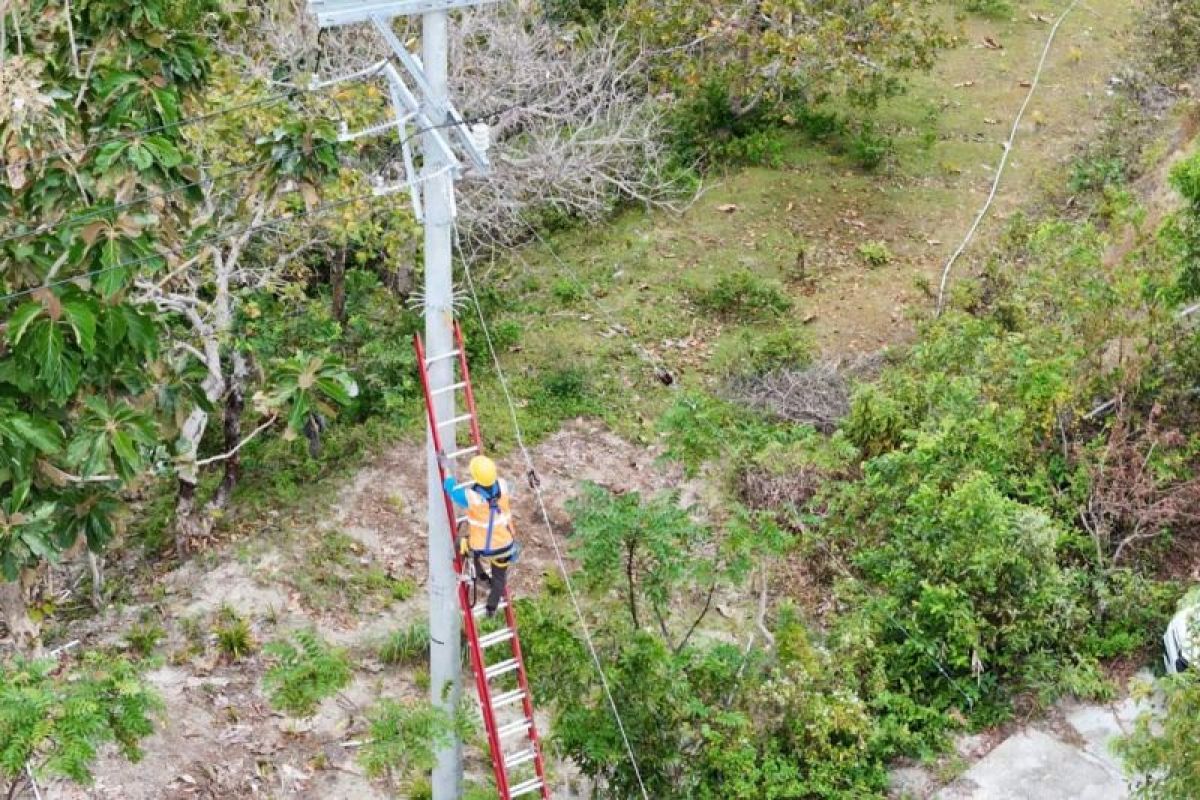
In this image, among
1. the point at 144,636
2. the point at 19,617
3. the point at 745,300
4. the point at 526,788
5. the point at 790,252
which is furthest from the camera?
the point at 790,252

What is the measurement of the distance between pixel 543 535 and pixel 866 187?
814cm

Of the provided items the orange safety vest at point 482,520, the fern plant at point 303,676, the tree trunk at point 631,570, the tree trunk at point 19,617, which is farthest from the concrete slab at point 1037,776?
the tree trunk at point 19,617

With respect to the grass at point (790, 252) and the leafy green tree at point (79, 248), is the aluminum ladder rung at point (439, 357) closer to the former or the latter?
the leafy green tree at point (79, 248)

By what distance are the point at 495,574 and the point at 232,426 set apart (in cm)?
495

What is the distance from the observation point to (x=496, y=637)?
301 inches

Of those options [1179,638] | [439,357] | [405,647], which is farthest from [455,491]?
[1179,638]

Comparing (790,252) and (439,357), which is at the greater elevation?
(439,357)

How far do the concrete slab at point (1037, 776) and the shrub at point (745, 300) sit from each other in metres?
6.74

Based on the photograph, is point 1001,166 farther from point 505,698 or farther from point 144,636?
point 144,636

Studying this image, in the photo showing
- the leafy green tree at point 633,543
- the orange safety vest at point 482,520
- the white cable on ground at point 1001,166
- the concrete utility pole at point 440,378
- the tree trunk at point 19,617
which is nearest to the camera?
the concrete utility pole at point 440,378

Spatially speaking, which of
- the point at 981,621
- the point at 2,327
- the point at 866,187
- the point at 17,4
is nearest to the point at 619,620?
the point at 981,621

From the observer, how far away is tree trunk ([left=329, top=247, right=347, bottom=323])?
1349 cm

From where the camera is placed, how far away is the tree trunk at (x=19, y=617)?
845 cm

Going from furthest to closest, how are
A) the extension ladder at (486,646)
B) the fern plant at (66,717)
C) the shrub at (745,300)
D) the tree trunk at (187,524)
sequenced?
the shrub at (745,300)
the tree trunk at (187,524)
the extension ladder at (486,646)
the fern plant at (66,717)
